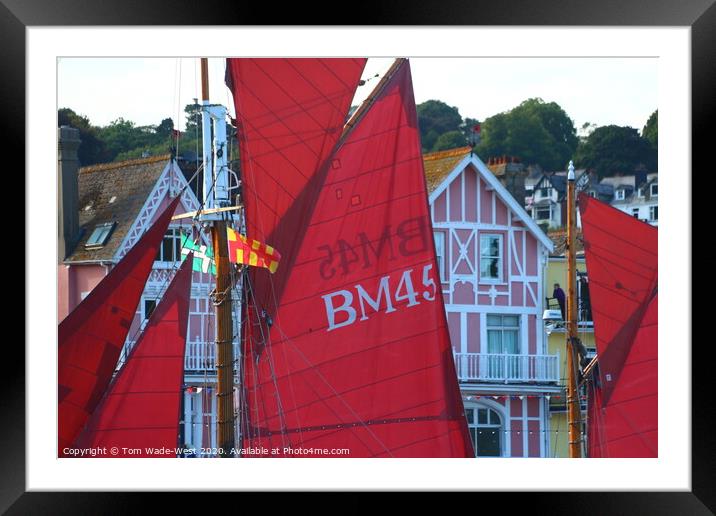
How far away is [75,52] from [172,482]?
11.5 feet

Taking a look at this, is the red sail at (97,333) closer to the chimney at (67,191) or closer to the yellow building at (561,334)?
the chimney at (67,191)

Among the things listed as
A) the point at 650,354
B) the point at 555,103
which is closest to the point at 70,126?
the point at 555,103

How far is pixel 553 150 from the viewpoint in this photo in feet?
62.6

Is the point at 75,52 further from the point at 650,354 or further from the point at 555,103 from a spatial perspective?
the point at 650,354

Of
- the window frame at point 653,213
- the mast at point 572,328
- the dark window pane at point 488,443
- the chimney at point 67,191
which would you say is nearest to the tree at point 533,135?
the mast at point 572,328

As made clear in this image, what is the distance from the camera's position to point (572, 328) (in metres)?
19.8

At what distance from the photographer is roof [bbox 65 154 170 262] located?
18.3m

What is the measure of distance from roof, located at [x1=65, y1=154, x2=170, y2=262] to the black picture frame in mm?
2150

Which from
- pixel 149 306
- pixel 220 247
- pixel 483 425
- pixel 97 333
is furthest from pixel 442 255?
pixel 97 333

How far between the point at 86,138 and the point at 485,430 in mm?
4631

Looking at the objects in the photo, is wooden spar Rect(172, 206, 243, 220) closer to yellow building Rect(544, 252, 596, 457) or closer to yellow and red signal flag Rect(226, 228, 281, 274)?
yellow and red signal flag Rect(226, 228, 281, 274)

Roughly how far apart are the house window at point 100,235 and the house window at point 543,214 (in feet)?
13.5

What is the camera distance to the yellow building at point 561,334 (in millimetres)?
19531

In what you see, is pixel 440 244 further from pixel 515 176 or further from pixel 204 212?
pixel 204 212
